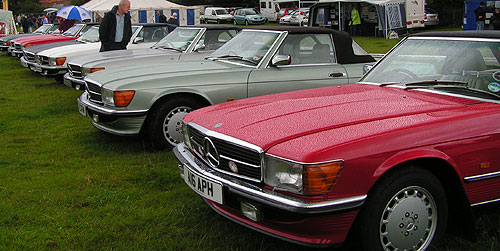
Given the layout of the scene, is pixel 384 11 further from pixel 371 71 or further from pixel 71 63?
pixel 371 71

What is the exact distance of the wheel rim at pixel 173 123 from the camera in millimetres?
5832

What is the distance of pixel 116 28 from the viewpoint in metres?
9.99

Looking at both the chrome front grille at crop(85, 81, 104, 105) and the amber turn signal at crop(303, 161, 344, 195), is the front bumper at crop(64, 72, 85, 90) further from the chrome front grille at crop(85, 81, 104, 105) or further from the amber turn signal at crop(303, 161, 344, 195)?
the amber turn signal at crop(303, 161, 344, 195)

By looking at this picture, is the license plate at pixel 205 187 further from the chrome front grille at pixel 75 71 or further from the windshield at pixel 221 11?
the windshield at pixel 221 11

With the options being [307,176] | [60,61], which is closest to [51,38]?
[60,61]

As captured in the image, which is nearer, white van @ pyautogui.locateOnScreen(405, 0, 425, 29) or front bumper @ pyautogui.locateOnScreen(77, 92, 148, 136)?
front bumper @ pyautogui.locateOnScreen(77, 92, 148, 136)

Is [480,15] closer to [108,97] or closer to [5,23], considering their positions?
[108,97]

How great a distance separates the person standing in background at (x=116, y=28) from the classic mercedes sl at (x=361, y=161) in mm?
6579

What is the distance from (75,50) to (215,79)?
6.63 m

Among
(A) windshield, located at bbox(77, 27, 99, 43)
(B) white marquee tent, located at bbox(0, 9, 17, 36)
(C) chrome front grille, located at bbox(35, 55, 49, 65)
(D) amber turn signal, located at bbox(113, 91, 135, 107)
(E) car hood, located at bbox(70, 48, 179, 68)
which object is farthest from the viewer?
(B) white marquee tent, located at bbox(0, 9, 17, 36)

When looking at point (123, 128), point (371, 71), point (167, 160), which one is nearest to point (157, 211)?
point (167, 160)

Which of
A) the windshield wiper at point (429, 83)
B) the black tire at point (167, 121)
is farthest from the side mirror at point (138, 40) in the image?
the windshield wiper at point (429, 83)

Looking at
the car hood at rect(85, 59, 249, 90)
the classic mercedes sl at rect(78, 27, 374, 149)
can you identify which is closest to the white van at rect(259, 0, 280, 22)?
the classic mercedes sl at rect(78, 27, 374, 149)

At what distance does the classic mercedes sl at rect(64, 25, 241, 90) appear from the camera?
857 centimetres
